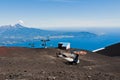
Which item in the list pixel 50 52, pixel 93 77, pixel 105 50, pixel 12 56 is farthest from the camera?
pixel 105 50

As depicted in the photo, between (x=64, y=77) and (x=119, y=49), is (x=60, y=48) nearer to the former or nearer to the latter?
(x=119, y=49)

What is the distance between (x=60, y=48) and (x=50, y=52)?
A: 179 inches

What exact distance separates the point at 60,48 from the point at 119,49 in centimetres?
1253

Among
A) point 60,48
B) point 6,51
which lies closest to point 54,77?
point 6,51

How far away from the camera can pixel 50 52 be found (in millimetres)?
33500

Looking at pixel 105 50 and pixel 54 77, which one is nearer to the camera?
pixel 54 77

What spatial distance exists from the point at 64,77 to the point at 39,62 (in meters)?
8.45

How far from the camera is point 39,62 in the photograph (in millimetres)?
26359

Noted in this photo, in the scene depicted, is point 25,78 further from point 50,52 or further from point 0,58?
point 50,52

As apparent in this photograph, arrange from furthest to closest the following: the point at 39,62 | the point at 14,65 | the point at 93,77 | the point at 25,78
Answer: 1. the point at 39,62
2. the point at 14,65
3. the point at 93,77
4. the point at 25,78

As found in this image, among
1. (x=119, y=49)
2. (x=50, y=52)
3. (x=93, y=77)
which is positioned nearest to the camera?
(x=93, y=77)

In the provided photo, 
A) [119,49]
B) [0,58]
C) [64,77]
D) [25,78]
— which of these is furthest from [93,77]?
[119,49]

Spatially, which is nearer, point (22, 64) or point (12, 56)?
point (22, 64)

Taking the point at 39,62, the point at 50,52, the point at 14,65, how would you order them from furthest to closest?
1. the point at 50,52
2. the point at 39,62
3. the point at 14,65
